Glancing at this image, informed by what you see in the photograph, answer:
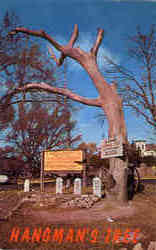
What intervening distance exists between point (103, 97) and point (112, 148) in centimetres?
207

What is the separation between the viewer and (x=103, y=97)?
8.83 m

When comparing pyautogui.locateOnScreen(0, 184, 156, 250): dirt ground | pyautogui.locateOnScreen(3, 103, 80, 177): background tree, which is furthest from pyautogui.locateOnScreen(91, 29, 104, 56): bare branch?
pyautogui.locateOnScreen(3, 103, 80, 177): background tree

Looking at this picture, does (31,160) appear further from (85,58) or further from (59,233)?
(59,233)

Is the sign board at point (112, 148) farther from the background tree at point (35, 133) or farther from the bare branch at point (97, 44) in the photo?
the background tree at point (35, 133)

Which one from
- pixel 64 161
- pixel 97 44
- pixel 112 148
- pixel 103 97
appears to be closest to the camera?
pixel 112 148

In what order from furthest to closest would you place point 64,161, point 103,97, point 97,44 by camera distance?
1. point 64,161
2. point 97,44
3. point 103,97

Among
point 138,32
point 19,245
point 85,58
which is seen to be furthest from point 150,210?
point 138,32

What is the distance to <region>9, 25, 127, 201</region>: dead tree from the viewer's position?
7.89 metres

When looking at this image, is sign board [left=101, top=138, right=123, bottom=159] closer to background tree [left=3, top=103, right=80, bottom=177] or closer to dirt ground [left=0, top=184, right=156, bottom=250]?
dirt ground [left=0, top=184, right=156, bottom=250]

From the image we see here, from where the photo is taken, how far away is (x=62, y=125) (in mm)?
21906

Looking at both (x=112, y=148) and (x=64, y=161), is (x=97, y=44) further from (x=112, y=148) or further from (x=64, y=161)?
(x=64, y=161)

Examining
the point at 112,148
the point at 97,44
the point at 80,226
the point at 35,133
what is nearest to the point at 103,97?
the point at 112,148

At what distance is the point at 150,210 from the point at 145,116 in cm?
602

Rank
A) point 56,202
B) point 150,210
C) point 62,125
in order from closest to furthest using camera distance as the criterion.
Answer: point 150,210 → point 56,202 → point 62,125
